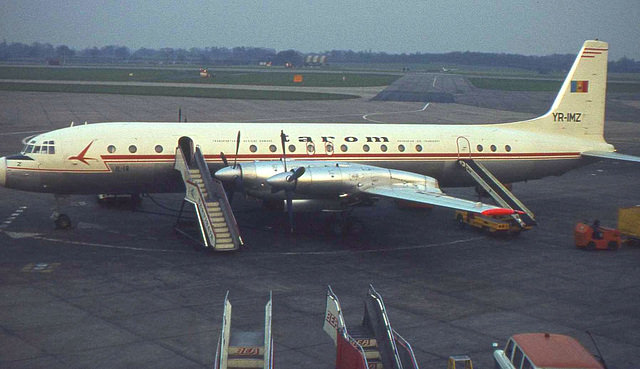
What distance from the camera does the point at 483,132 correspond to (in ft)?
116

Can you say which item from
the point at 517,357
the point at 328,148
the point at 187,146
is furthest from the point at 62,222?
the point at 517,357

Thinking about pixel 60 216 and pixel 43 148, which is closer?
Answer: pixel 43 148

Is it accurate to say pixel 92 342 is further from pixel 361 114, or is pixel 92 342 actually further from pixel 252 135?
pixel 361 114

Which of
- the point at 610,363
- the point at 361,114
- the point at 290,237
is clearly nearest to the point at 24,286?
the point at 290,237

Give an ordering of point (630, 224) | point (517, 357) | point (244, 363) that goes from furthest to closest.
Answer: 1. point (630, 224)
2. point (244, 363)
3. point (517, 357)

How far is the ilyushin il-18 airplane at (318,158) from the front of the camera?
92.4 feet

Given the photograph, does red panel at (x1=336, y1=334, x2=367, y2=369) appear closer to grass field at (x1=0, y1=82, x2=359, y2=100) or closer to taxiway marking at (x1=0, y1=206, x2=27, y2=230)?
taxiway marking at (x1=0, y1=206, x2=27, y2=230)

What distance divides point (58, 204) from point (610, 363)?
75.6 ft

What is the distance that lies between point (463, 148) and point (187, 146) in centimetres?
1328

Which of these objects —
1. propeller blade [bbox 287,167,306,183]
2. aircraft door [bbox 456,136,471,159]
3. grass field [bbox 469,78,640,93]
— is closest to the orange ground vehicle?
aircraft door [bbox 456,136,471,159]

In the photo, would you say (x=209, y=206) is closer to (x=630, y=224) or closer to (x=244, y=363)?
(x=244, y=363)

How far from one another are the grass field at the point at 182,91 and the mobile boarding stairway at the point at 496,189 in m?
70.2

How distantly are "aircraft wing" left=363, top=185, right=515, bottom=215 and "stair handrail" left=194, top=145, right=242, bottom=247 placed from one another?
Answer: 5.48 m

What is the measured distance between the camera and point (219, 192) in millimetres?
28656
